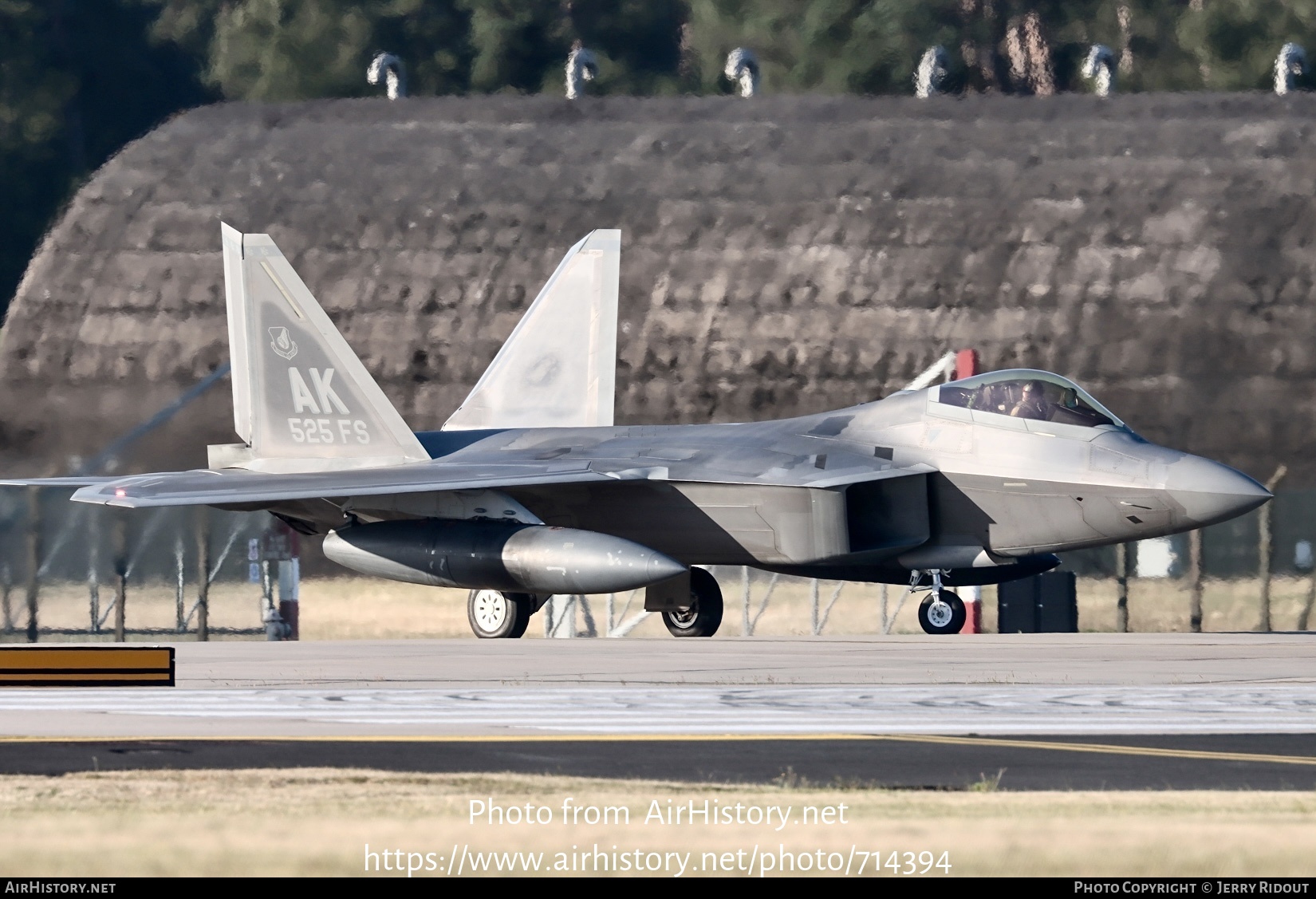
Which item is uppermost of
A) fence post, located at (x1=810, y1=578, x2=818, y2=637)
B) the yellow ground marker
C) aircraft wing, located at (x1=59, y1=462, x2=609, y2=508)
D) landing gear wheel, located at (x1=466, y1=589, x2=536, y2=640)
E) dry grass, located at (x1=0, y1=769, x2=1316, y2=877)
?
aircraft wing, located at (x1=59, y1=462, x2=609, y2=508)

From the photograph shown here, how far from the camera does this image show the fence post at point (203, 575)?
24453 millimetres

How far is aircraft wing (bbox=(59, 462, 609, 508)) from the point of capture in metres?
20.2

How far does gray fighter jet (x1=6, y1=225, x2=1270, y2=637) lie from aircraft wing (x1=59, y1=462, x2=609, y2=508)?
4cm

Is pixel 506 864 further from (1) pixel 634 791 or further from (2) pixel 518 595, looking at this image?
(2) pixel 518 595

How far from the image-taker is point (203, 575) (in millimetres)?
24672

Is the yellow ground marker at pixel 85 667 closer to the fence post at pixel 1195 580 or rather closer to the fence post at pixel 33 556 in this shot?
the fence post at pixel 33 556

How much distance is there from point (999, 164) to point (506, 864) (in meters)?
26.0

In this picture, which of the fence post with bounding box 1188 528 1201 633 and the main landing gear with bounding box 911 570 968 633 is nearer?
the main landing gear with bounding box 911 570 968 633

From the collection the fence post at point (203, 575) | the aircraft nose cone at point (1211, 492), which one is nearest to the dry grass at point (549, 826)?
the aircraft nose cone at point (1211, 492)

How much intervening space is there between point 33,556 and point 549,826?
60.9 feet

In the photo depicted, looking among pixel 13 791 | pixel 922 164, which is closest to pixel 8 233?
pixel 922 164

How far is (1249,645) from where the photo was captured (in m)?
18.2

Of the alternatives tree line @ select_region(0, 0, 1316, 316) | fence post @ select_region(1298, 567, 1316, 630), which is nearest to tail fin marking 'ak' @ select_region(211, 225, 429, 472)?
fence post @ select_region(1298, 567, 1316, 630)

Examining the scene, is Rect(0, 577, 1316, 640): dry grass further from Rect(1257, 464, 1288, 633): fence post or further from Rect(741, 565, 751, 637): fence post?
Rect(1257, 464, 1288, 633): fence post
